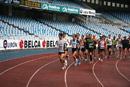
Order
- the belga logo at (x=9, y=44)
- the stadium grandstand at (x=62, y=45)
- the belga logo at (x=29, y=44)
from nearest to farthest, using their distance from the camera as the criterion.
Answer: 1. the stadium grandstand at (x=62, y=45)
2. the belga logo at (x=9, y=44)
3. the belga logo at (x=29, y=44)

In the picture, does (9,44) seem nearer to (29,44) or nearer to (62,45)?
(29,44)

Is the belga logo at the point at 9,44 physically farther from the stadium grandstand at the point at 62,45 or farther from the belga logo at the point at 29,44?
the belga logo at the point at 29,44

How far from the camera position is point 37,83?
364 inches

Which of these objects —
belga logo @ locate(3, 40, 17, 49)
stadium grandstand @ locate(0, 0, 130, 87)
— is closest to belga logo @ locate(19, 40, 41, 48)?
stadium grandstand @ locate(0, 0, 130, 87)

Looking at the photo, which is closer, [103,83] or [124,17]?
[103,83]

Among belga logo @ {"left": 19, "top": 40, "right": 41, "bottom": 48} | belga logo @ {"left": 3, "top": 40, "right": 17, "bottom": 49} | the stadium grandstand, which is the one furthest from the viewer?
belga logo @ {"left": 19, "top": 40, "right": 41, "bottom": 48}

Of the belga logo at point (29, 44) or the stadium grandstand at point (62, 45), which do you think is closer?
the stadium grandstand at point (62, 45)

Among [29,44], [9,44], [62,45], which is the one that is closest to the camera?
[62,45]

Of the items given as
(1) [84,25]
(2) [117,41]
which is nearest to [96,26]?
(1) [84,25]

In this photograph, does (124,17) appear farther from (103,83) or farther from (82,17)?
(103,83)

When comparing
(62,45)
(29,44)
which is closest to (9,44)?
(29,44)

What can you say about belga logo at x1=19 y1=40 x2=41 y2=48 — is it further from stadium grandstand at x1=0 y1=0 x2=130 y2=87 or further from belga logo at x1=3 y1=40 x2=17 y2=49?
belga logo at x1=3 y1=40 x2=17 y2=49

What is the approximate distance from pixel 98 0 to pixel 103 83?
4783 centimetres

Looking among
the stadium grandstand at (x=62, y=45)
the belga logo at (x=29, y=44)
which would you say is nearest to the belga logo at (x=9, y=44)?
the stadium grandstand at (x=62, y=45)
